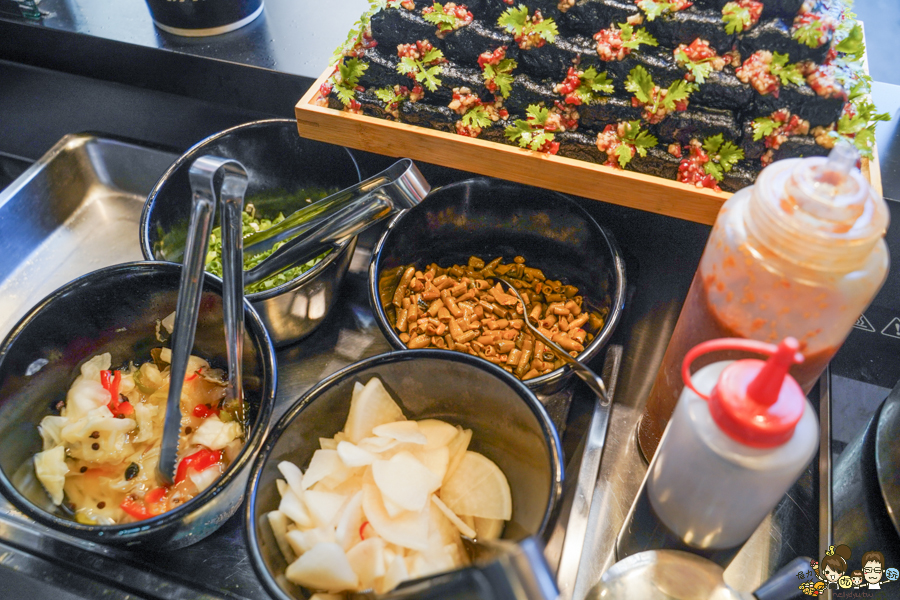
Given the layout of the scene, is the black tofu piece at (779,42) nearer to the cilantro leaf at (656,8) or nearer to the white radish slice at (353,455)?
the cilantro leaf at (656,8)

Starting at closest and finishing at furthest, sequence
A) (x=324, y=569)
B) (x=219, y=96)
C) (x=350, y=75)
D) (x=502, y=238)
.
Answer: (x=324, y=569) < (x=350, y=75) < (x=502, y=238) < (x=219, y=96)

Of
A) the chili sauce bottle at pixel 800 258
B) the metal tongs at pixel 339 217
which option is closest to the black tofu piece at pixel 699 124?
the chili sauce bottle at pixel 800 258

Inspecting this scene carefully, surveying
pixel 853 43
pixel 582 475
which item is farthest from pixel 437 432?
pixel 853 43

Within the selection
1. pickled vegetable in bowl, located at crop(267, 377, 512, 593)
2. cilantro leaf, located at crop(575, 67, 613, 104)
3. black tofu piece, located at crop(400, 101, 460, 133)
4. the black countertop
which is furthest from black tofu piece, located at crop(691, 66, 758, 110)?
pickled vegetable in bowl, located at crop(267, 377, 512, 593)

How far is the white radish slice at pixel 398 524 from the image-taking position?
2.20 ft

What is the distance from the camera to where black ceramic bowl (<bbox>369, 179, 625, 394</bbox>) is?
96cm

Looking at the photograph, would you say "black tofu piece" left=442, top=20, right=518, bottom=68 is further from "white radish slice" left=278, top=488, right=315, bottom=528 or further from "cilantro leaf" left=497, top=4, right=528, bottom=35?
"white radish slice" left=278, top=488, right=315, bottom=528

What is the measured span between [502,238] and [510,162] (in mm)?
200

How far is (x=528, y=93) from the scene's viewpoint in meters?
0.88

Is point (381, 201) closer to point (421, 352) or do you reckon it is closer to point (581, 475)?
point (421, 352)

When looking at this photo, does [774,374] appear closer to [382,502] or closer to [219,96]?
[382,502]

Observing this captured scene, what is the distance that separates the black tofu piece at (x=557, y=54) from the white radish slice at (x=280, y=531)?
2.29 feet

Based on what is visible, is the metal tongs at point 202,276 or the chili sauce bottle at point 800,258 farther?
the metal tongs at point 202,276

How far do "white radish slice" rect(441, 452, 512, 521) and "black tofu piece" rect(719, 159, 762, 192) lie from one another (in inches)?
19.0
